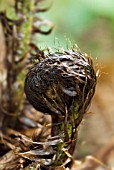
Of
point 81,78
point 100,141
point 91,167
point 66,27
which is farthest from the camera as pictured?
point 66,27

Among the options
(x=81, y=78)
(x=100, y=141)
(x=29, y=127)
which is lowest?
(x=100, y=141)

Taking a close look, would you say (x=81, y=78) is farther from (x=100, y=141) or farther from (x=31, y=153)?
(x=100, y=141)

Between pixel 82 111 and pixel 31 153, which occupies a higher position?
pixel 82 111

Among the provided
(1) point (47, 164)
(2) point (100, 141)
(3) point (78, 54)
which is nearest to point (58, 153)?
(1) point (47, 164)

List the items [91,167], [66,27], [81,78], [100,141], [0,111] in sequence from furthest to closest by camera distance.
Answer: [66,27], [100,141], [0,111], [91,167], [81,78]

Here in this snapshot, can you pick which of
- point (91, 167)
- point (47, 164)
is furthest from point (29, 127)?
point (47, 164)

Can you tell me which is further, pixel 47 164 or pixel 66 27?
pixel 66 27
